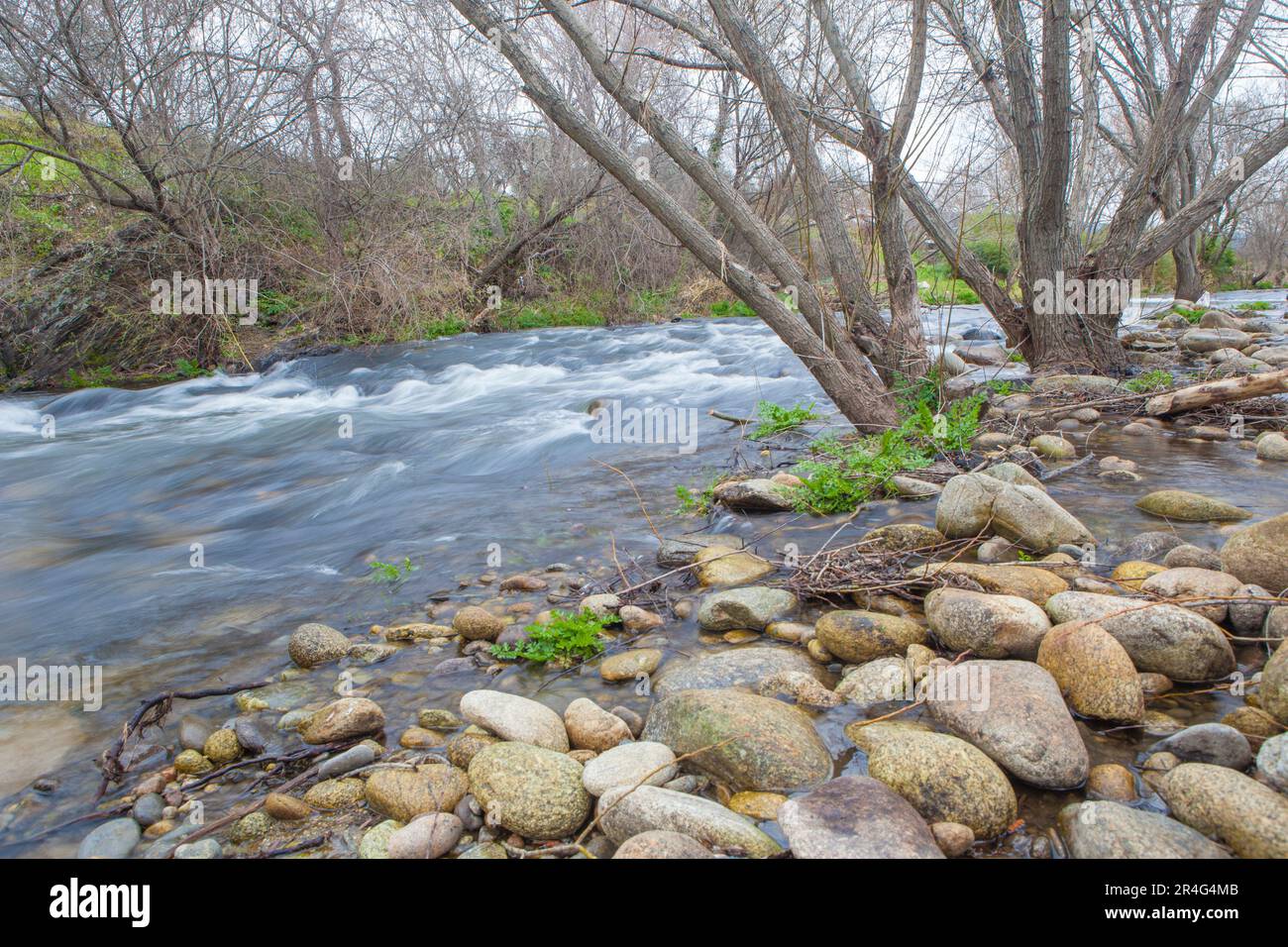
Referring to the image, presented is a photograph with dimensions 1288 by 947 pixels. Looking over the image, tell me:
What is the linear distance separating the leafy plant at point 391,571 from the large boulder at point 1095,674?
11.9 ft

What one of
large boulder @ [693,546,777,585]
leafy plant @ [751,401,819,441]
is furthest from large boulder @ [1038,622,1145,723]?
leafy plant @ [751,401,819,441]

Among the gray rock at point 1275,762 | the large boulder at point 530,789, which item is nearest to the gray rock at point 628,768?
the large boulder at point 530,789

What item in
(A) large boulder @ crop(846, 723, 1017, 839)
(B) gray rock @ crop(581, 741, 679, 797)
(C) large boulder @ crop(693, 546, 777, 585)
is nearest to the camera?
(A) large boulder @ crop(846, 723, 1017, 839)

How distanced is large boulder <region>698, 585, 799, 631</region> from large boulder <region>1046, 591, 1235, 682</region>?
4.22 feet

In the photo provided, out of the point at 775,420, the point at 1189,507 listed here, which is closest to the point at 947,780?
the point at 1189,507

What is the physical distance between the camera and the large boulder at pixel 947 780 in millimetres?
2195

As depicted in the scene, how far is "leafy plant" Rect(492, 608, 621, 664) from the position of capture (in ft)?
11.5

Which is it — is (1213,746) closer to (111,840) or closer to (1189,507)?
(1189,507)

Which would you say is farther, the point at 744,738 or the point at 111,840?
the point at 744,738

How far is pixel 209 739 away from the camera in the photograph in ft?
9.75

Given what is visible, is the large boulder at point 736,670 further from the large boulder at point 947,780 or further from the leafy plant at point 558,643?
the large boulder at point 947,780

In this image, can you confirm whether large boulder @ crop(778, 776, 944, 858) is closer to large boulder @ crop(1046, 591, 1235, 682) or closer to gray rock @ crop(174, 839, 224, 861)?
large boulder @ crop(1046, 591, 1235, 682)

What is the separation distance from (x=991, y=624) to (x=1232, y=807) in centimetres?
106

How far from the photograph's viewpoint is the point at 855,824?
2.09 metres
